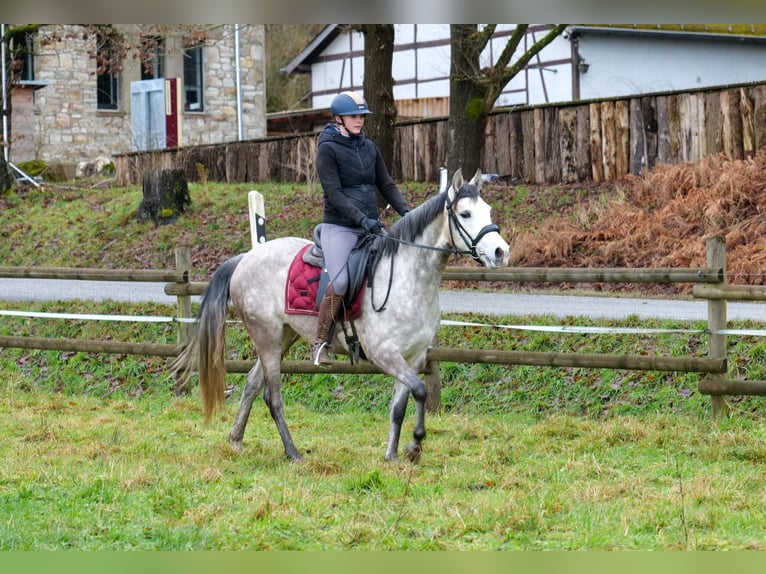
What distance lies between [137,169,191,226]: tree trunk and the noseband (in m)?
15.4

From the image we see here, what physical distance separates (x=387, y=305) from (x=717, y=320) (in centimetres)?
338

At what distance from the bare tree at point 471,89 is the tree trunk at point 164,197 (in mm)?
5809

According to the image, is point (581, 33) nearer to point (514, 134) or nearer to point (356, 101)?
point (514, 134)

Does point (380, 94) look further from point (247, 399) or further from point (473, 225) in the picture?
point (473, 225)

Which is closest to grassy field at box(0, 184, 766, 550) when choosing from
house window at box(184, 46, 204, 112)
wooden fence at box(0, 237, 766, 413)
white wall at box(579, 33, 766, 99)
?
wooden fence at box(0, 237, 766, 413)

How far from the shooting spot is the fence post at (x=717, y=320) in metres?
9.62

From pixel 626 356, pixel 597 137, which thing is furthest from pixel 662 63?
pixel 626 356

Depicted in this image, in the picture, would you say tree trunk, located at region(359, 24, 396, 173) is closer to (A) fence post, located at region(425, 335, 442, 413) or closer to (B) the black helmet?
(A) fence post, located at region(425, 335, 442, 413)

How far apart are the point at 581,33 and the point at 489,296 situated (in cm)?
1908

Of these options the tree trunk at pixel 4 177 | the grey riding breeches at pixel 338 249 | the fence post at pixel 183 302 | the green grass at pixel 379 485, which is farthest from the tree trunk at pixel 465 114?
the grey riding breeches at pixel 338 249

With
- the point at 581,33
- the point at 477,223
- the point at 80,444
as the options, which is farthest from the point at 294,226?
the point at 581,33

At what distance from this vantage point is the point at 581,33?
32906mm

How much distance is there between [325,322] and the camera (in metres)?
8.27

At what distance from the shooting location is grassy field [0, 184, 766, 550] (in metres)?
5.70
